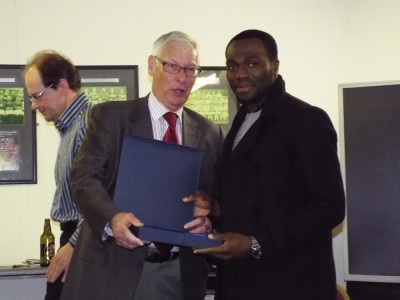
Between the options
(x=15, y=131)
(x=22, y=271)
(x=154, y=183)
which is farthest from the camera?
(x=15, y=131)

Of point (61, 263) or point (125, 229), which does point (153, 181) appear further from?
point (61, 263)

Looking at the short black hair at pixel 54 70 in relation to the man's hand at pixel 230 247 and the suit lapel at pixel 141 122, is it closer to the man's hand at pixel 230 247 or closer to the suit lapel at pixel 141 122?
the suit lapel at pixel 141 122

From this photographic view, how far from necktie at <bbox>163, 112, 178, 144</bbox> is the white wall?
1.80 meters

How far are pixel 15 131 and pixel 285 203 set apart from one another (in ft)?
8.18

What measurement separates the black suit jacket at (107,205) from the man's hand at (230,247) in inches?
13.5

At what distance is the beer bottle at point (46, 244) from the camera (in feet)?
12.6

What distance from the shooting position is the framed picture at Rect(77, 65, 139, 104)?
4160 millimetres

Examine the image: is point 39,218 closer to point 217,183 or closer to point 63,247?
point 63,247

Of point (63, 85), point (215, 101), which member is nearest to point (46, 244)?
point (63, 85)

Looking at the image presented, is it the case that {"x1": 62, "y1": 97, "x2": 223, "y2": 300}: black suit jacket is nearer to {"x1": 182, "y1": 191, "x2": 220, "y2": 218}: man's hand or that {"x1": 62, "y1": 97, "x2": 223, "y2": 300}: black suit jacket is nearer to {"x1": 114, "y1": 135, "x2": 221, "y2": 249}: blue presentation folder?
{"x1": 114, "y1": 135, "x2": 221, "y2": 249}: blue presentation folder

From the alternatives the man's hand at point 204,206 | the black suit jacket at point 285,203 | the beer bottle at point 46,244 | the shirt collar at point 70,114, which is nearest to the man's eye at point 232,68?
the black suit jacket at point 285,203

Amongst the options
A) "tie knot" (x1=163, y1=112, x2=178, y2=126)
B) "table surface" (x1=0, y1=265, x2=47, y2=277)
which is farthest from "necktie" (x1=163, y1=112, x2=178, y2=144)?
"table surface" (x1=0, y1=265, x2=47, y2=277)

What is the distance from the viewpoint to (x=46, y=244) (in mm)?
3889

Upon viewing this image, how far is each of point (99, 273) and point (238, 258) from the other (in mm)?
532
